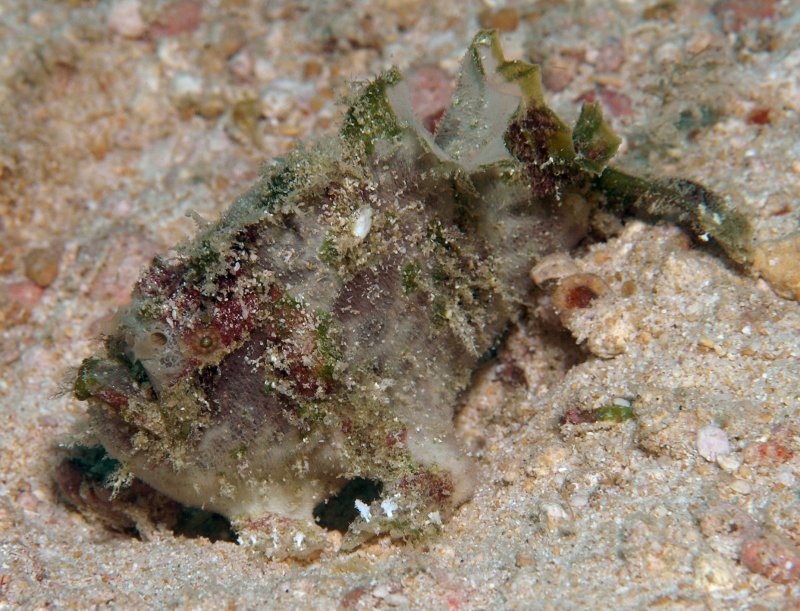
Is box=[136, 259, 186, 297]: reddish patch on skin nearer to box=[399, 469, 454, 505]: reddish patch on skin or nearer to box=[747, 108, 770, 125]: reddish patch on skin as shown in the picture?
box=[399, 469, 454, 505]: reddish patch on skin

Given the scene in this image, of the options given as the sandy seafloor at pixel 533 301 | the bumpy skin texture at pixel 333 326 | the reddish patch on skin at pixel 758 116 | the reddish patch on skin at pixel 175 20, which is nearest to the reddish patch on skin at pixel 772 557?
the sandy seafloor at pixel 533 301

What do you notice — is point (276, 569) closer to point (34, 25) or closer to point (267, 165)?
point (267, 165)

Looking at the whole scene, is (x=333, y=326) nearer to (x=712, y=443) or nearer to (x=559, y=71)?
(x=712, y=443)

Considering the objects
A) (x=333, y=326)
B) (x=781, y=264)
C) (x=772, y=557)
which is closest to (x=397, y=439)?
(x=333, y=326)

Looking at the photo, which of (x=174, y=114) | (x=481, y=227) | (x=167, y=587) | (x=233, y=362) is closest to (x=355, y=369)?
(x=233, y=362)

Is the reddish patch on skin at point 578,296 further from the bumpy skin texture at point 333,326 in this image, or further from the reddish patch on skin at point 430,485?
the reddish patch on skin at point 430,485

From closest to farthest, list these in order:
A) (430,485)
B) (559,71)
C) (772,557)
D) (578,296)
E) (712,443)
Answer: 1. (772,557)
2. (712,443)
3. (430,485)
4. (578,296)
5. (559,71)

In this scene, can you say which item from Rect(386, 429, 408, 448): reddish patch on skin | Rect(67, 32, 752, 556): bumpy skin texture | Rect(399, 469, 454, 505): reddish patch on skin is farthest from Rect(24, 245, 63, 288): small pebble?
Rect(399, 469, 454, 505): reddish patch on skin
